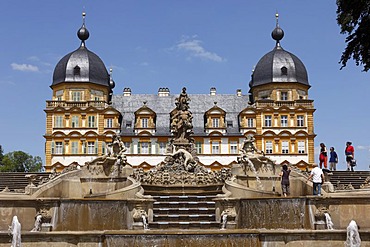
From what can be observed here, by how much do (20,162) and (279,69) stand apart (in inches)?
1868

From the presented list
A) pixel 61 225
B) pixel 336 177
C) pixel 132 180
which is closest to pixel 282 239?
pixel 61 225

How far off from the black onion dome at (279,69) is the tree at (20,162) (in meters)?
41.3

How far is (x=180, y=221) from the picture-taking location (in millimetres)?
19312

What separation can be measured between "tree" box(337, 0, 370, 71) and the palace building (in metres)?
50.9

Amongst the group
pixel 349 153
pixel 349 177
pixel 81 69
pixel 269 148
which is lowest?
pixel 349 177

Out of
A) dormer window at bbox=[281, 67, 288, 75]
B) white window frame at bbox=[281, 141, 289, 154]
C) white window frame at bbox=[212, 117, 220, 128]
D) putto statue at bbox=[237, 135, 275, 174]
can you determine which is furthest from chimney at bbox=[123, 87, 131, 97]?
putto statue at bbox=[237, 135, 275, 174]

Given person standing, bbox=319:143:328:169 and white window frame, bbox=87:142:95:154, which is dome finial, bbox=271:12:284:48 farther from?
person standing, bbox=319:143:328:169

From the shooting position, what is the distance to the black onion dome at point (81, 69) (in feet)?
244

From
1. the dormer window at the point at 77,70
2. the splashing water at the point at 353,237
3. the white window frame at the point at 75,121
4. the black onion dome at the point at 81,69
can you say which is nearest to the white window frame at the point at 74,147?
the white window frame at the point at 75,121

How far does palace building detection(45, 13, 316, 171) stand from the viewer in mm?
70500

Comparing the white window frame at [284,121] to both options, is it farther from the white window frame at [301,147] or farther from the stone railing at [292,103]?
the white window frame at [301,147]

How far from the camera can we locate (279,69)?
246ft

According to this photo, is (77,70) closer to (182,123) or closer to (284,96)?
(284,96)

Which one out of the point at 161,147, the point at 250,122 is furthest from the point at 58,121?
the point at 250,122
